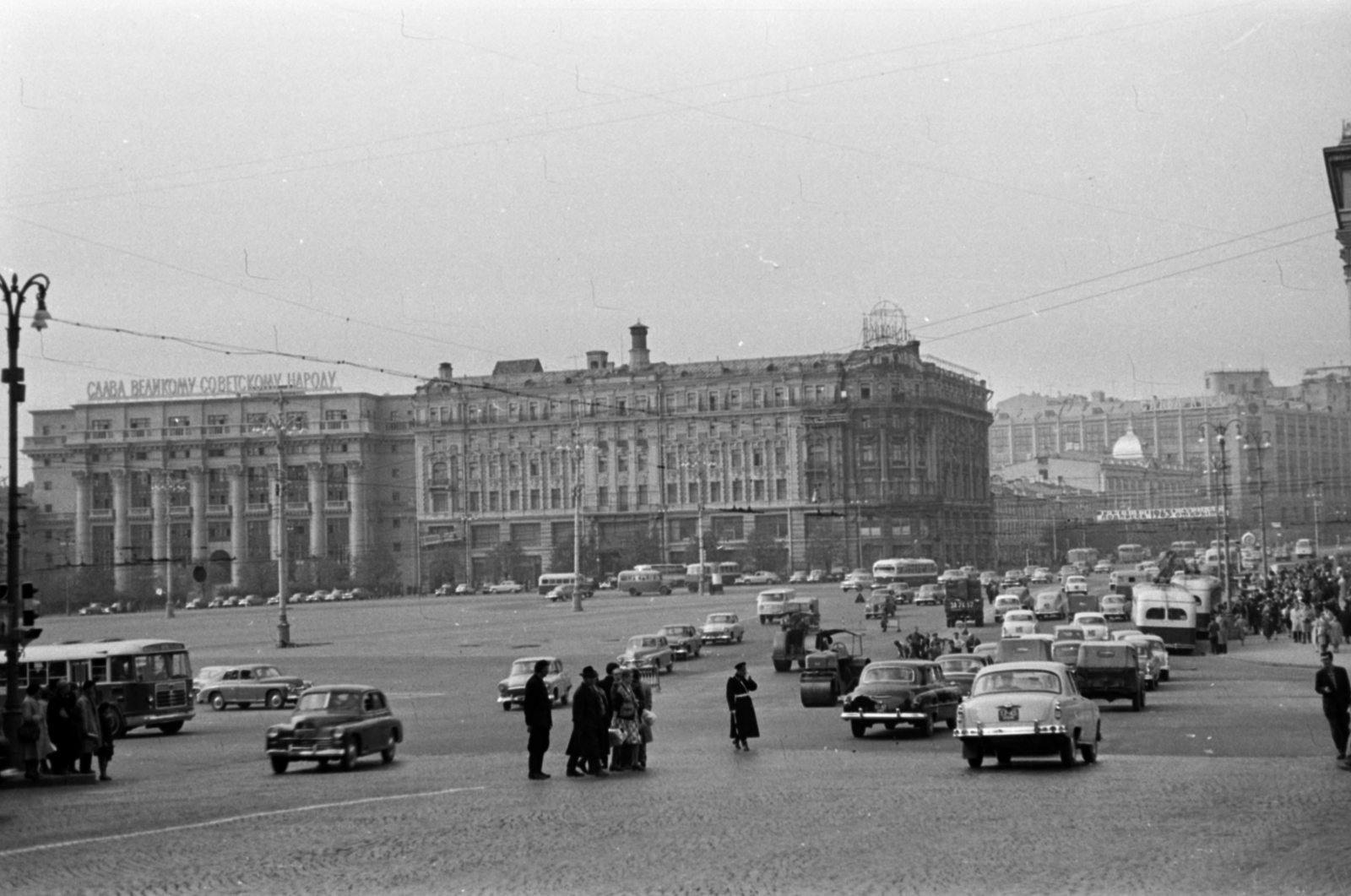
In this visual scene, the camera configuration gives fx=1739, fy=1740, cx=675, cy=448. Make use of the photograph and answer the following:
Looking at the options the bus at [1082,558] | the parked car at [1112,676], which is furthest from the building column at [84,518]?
the parked car at [1112,676]

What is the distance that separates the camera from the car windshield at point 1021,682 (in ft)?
76.5

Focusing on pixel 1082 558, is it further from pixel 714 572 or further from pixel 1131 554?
pixel 714 572

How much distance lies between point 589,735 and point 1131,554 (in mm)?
141925

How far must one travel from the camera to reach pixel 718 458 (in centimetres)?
14012

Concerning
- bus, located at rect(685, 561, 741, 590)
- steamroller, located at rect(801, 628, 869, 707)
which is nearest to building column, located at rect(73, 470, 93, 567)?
bus, located at rect(685, 561, 741, 590)

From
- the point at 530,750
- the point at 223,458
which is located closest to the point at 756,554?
the point at 223,458

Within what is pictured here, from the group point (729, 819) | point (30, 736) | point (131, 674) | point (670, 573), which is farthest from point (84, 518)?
point (729, 819)

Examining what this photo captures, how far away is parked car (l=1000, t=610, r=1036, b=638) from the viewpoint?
5875 centimetres

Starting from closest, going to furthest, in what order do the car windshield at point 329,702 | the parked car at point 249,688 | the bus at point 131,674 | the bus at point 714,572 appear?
the car windshield at point 329,702, the bus at point 131,674, the parked car at point 249,688, the bus at point 714,572

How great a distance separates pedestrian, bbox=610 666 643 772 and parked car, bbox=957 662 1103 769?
176 inches

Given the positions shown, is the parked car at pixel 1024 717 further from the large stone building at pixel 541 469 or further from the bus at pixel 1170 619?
the large stone building at pixel 541 469

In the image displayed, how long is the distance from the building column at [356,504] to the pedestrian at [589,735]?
12729 centimetres

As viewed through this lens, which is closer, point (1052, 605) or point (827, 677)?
point (827, 677)

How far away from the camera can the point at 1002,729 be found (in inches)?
898
